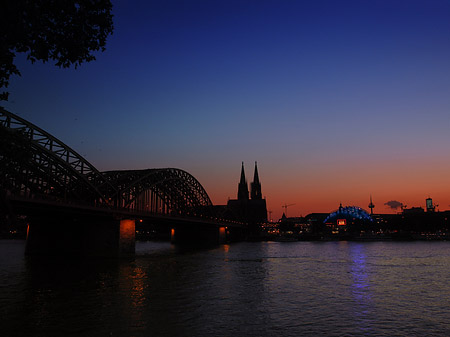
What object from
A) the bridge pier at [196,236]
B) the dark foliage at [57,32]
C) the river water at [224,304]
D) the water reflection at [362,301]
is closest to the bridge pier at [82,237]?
the river water at [224,304]

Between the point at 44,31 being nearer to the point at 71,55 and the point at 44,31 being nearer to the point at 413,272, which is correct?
the point at 71,55

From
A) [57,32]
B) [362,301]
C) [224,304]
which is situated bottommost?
[362,301]

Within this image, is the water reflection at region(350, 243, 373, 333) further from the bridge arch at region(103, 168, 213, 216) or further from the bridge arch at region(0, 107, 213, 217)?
the bridge arch at region(103, 168, 213, 216)

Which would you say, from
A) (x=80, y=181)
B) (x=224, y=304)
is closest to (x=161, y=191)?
(x=80, y=181)

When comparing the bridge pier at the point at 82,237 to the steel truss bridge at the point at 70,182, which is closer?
the steel truss bridge at the point at 70,182

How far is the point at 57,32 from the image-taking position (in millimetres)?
15070

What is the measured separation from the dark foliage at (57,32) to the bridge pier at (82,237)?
5476 centimetres

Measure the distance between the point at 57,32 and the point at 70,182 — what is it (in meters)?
56.2

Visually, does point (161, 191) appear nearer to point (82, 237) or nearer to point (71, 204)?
point (82, 237)

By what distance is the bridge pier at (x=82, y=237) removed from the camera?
66.6 metres

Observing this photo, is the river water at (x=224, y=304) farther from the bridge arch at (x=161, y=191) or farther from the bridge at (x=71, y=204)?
the bridge arch at (x=161, y=191)

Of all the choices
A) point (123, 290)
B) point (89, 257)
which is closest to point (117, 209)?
point (89, 257)

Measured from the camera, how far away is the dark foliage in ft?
44.5

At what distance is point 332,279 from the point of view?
41531mm
